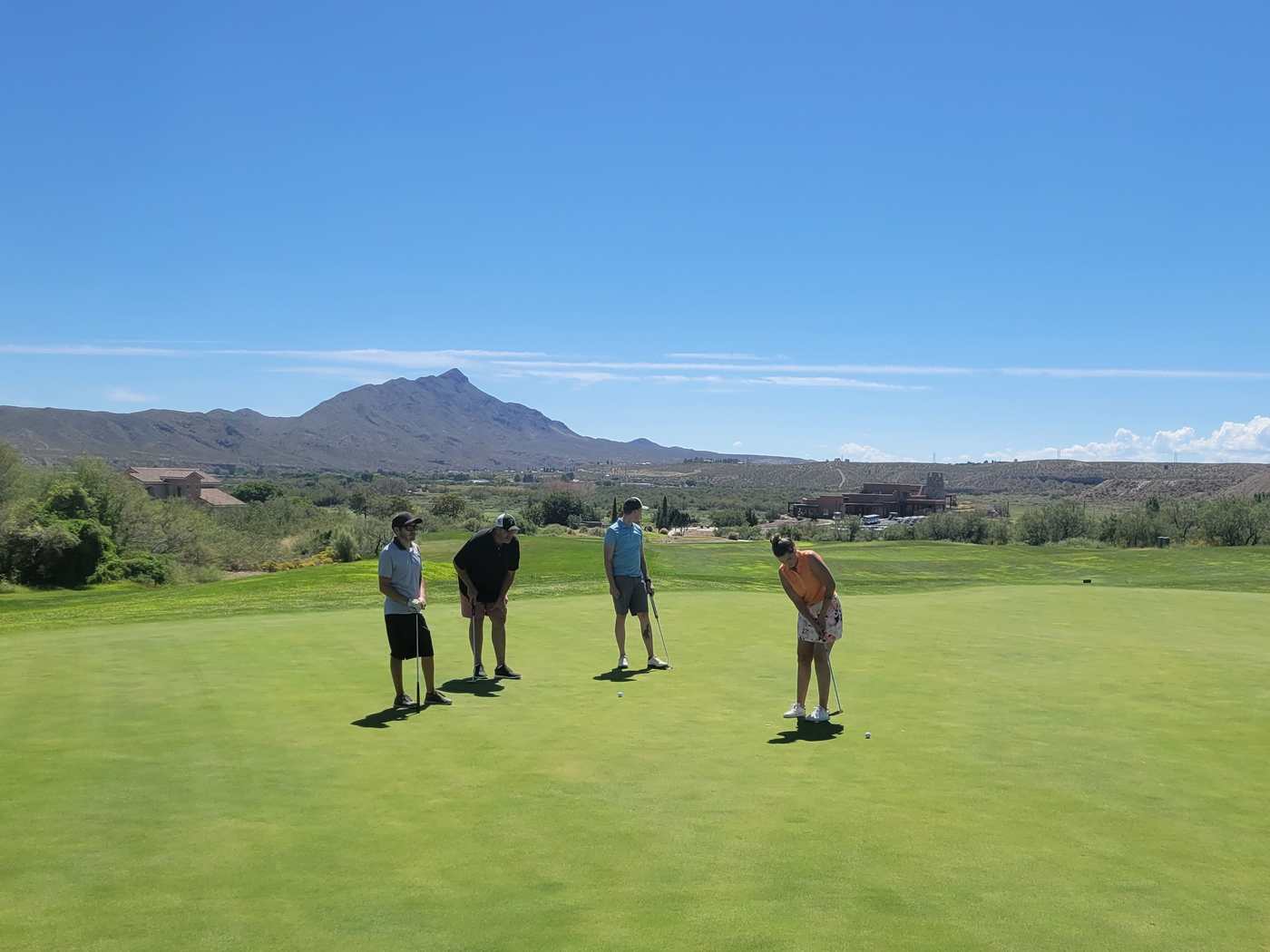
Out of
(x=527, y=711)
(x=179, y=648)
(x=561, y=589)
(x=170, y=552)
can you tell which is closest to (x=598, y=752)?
(x=527, y=711)

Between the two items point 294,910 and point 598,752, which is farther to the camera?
point 598,752

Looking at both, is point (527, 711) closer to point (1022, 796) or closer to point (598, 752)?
point (598, 752)

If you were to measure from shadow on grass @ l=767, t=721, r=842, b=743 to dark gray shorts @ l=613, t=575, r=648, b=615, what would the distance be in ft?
13.2

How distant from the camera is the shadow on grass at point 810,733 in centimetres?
955

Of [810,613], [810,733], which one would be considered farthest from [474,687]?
[810,733]

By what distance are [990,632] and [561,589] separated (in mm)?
12589

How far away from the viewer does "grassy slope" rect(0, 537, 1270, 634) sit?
2483cm

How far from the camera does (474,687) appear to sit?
12.2 m

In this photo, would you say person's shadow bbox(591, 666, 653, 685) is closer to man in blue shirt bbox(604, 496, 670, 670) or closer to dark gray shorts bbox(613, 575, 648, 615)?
man in blue shirt bbox(604, 496, 670, 670)

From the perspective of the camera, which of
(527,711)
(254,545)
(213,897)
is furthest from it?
(254,545)

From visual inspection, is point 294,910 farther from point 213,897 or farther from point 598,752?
point 598,752

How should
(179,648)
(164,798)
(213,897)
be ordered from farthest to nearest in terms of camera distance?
(179,648) < (164,798) < (213,897)

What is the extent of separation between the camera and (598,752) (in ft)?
29.1

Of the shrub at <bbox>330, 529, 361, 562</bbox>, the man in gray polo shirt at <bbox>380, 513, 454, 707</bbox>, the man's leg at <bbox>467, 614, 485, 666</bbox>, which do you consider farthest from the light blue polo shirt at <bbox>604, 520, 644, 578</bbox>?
the shrub at <bbox>330, 529, 361, 562</bbox>
